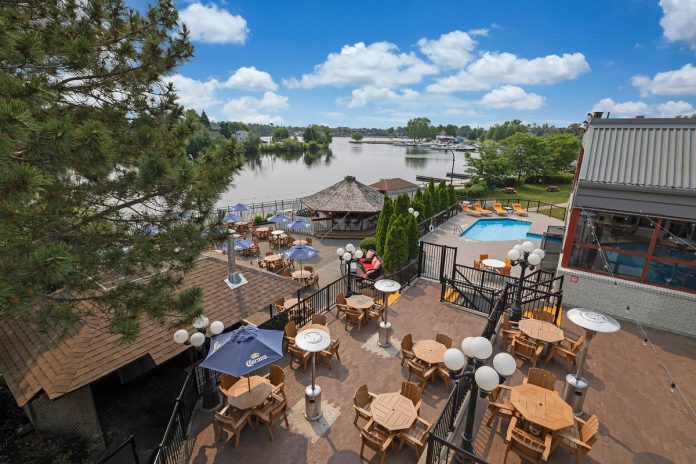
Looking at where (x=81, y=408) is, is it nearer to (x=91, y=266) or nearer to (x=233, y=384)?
(x=233, y=384)

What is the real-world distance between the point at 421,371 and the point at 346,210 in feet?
58.2

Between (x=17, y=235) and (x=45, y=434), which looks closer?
(x=17, y=235)

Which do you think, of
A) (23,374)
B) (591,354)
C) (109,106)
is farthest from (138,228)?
(591,354)

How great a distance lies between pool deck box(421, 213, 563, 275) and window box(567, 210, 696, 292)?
521 centimetres

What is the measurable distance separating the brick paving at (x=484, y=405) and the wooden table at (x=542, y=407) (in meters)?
0.81

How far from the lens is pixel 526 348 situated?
838 cm

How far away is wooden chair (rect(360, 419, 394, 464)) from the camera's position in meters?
5.85

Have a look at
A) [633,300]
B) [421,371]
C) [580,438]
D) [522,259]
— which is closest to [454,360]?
[580,438]

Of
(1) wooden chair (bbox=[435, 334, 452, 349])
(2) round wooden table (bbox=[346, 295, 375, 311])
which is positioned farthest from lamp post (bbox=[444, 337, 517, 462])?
(2) round wooden table (bbox=[346, 295, 375, 311])

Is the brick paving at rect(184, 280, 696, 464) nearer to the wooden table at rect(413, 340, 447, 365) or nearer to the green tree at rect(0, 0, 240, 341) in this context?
the wooden table at rect(413, 340, 447, 365)

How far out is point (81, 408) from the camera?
27.3 feet

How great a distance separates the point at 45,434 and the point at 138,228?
7430 mm

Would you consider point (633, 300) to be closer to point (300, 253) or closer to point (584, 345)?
point (584, 345)

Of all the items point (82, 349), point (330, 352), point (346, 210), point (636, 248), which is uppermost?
point (636, 248)
